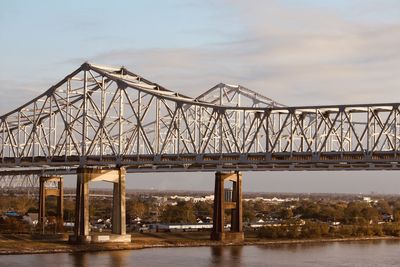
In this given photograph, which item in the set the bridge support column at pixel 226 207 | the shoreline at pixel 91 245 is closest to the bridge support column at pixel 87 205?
the shoreline at pixel 91 245

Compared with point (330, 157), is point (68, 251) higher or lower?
lower

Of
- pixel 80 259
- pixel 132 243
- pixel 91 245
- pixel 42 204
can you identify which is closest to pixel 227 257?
pixel 80 259

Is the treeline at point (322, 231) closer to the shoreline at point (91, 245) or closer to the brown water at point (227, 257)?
the shoreline at point (91, 245)

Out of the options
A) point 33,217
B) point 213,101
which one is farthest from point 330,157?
point 33,217

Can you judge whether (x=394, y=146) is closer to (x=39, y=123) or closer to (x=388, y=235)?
(x=39, y=123)

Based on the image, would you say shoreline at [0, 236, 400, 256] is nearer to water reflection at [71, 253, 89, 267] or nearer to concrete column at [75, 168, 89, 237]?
concrete column at [75, 168, 89, 237]

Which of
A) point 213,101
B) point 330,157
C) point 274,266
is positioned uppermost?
Result: point 213,101

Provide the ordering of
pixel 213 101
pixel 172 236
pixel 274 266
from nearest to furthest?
pixel 274 266, pixel 172 236, pixel 213 101
